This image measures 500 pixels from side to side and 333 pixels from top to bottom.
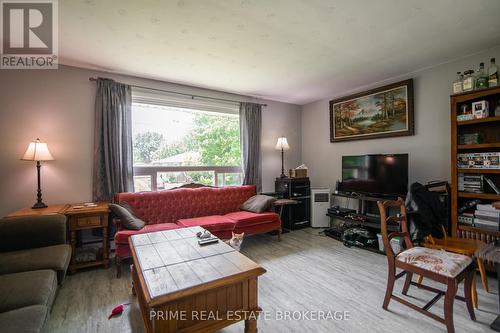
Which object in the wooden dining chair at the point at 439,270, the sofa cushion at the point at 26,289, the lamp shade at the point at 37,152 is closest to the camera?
the sofa cushion at the point at 26,289

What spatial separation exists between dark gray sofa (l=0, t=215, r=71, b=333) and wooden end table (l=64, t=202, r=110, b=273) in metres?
0.21

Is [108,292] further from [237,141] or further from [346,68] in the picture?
[346,68]

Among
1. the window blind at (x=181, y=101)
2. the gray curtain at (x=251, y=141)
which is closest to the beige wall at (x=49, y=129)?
the window blind at (x=181, y=101)

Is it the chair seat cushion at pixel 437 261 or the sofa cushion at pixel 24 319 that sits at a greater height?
the chair seat cushion at pixel 437 261

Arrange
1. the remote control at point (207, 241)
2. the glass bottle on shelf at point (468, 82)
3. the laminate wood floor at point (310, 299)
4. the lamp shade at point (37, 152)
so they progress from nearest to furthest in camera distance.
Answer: the laminate wood floor at point (310, 299)
the remote control at point (207, 241)
the glass bottle on shelf at point (468, 82)
the lamp shade at point (37, 152)

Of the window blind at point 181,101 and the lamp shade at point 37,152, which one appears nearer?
the lamp shade at point 37,152

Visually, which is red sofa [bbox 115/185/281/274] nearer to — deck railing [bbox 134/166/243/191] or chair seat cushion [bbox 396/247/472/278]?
deck railing [bbox 134/166/243/191]

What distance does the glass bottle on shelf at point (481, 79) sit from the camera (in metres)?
2.43

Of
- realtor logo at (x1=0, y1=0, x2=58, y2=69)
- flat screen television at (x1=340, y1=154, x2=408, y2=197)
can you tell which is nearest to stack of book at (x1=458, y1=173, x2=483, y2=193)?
flat screen television at (x1=340, y1=154, x2=408, y2=197)

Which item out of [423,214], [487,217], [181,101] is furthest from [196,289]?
[181,101]

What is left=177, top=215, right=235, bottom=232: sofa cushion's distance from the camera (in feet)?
9.89

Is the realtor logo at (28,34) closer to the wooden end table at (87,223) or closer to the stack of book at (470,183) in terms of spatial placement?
the wooden end table at (87,223)

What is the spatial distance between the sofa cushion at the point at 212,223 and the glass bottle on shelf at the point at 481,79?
3267 mm

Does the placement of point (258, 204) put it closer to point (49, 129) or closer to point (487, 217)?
point (487, 217)
